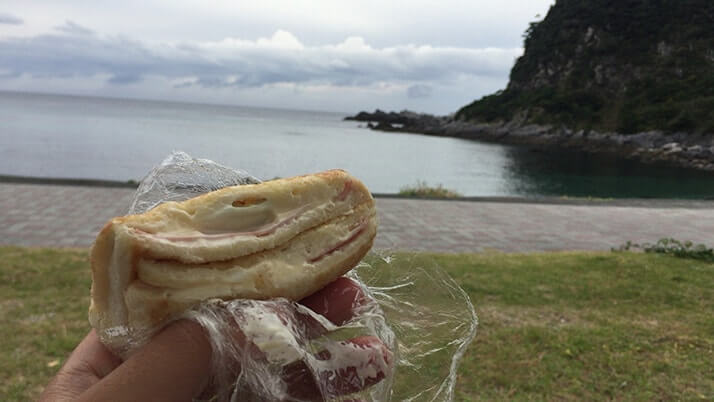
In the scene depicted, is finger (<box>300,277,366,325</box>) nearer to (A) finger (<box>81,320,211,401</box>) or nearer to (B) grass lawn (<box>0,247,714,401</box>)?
(A) finger (<box>81,320,211,401</box>)

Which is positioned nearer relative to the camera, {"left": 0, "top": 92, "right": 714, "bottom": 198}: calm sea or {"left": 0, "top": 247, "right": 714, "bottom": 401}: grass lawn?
{"left": 0, "top": 247, "right": 714, "bottom": 401}: grass lawn

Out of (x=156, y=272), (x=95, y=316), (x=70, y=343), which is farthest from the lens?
(x=70, y=343)

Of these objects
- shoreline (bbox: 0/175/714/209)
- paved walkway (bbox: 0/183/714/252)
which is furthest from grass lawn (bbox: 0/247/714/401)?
shoreline (bbox: 0/175/714/209)

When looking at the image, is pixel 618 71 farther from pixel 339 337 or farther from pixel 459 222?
pixel 339 337

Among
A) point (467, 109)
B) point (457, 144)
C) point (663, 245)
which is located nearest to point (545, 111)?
point (457, 144)

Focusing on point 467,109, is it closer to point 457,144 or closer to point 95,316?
point 457,144

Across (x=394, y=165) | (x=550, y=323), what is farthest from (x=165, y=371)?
(x=394, y=165)
